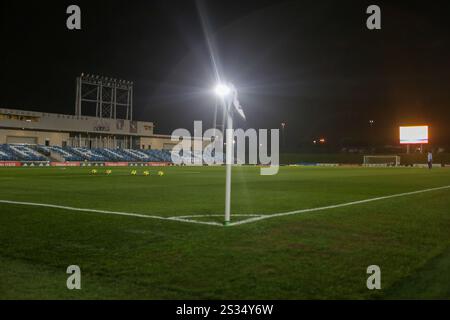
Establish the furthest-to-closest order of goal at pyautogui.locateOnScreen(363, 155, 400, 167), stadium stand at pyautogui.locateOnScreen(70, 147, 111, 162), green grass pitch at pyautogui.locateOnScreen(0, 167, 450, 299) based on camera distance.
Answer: goal at pyautogui.locateOnScreen(363, 155, 400, 167), stadium stand at pyautogui.locateOnScreen(70, 147, 111, 162), green grass pitch at pyautogui.locateOnScreen(0, 167, 450, 299)

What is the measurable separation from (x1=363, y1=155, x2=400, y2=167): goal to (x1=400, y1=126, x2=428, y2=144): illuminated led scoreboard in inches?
140

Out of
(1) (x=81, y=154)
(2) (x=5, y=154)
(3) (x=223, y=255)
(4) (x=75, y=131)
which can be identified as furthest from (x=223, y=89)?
(4) (x=75, y=131)

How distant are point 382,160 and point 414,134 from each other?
8.67 m

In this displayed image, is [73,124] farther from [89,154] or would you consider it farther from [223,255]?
[223,255]

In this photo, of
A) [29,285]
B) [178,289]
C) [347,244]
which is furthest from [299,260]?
[29,285]

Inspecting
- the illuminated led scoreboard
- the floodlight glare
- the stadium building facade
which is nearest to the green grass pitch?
the floodlight glare

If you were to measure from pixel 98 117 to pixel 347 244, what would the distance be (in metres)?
77.5

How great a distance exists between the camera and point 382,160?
8212 centimetres

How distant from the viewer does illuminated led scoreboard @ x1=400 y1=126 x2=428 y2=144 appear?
2908 inches

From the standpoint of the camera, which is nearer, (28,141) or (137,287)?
(137,287)

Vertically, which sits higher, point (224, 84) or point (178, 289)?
point (224, 84)

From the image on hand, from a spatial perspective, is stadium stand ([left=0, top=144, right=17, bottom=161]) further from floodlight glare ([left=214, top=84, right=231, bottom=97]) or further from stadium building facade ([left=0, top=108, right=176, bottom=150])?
floodlight glare ([left=214, top=84, right=231, bottom=97])

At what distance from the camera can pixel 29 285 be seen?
5309mm
